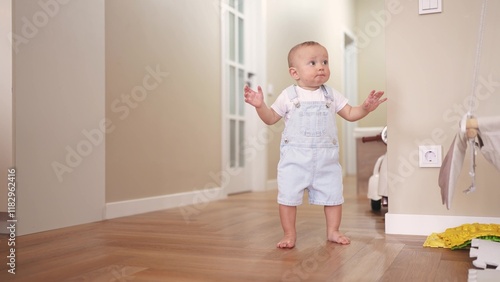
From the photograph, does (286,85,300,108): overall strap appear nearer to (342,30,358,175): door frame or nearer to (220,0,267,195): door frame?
(220,0,267,195): door frame

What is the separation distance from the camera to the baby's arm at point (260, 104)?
5.57ft

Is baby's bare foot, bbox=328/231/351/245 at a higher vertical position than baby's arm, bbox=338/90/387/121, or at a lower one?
lower

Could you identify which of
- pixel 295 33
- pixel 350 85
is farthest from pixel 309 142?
pixel 350 85

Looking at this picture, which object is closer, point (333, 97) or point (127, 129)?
point (333, 97)

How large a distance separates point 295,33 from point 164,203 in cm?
297

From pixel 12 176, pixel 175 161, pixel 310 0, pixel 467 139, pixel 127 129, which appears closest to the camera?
pixel 467 139

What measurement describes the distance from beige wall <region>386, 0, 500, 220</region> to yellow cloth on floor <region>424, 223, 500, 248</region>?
138 millimetres

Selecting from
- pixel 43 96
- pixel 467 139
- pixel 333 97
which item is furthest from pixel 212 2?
pixel 467 139

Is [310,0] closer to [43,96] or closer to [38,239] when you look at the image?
[43,96]

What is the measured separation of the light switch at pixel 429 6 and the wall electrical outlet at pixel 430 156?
0.52 metres

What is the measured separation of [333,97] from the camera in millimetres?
1878

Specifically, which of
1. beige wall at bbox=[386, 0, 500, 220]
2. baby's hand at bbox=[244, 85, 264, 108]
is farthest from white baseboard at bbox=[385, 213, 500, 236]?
baby's hand at bbox=[244, 85, 264, 108]

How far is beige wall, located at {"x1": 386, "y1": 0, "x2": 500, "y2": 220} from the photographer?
1.83m

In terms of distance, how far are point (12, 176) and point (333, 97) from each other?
132cm
